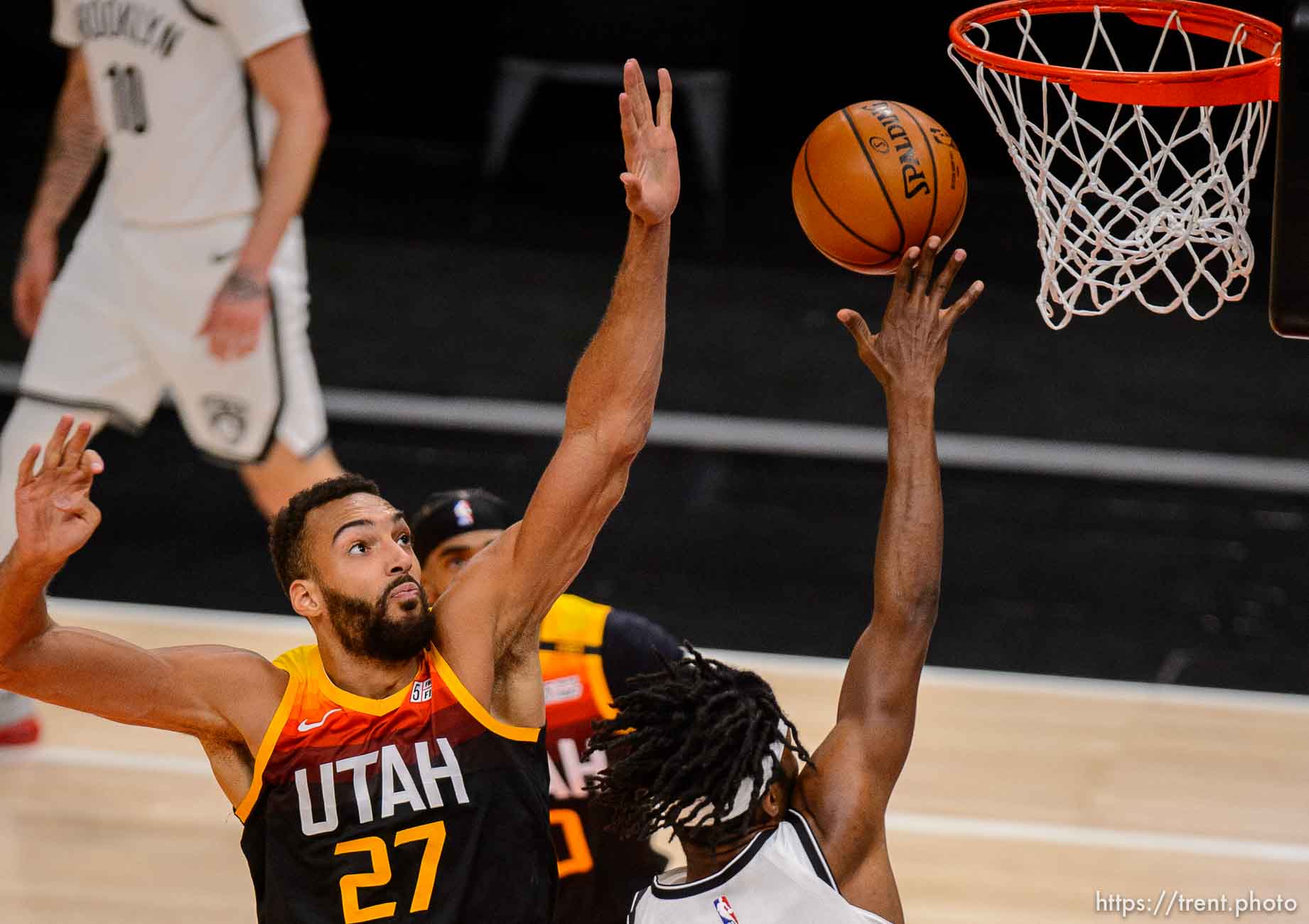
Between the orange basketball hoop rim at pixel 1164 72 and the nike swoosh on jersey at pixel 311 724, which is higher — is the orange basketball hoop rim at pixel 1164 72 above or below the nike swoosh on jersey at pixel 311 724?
above

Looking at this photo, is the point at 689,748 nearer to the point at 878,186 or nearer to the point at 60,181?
the point at 878,186

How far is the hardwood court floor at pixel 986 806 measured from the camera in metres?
4.71

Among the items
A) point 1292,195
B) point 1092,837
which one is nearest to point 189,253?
point 1092,837

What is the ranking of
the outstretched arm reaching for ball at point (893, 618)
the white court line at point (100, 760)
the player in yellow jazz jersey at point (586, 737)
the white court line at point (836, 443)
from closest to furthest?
1. the outstretched arm reaching for ball at point (893, 618)
2. the player in yellow jazz jersey at point (586, 737)
3. the white court line at point (100, 760)
4. the white court line at point (836, 443)

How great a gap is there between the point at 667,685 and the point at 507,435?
5.28 m

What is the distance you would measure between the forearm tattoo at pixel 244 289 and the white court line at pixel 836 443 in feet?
8.18

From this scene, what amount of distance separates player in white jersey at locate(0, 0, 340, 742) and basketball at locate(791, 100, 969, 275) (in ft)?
8.82

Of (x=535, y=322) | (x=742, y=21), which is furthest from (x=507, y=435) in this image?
(x=742, y=21)

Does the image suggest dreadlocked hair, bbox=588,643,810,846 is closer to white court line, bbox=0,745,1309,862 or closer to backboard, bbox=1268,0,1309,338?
backboard, bbox=1268,0,1309,338

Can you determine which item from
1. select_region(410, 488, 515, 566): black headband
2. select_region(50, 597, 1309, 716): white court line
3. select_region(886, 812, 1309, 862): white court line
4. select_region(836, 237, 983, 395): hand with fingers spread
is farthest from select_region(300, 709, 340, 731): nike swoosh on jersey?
select_region(50, 597, 1309, 716): white court line

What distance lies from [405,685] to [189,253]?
3.21 m

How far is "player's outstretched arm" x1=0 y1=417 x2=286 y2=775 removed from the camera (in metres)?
2.77

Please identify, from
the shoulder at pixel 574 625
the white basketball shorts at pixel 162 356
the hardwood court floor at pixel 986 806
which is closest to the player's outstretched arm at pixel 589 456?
the shoulder at pixel 574 625

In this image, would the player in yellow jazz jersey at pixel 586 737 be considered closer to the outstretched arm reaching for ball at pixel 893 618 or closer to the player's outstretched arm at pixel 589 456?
the player's outstretched arm at pixel 589 456
